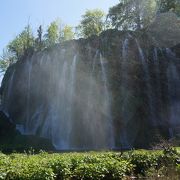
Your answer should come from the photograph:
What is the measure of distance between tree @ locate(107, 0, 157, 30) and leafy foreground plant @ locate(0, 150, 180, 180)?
50.2 meters

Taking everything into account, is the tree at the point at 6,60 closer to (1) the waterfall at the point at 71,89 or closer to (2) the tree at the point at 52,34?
(2) the tree at the point at 52,34

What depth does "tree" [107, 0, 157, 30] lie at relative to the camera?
214 ft

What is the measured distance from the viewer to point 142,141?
38.2 metres

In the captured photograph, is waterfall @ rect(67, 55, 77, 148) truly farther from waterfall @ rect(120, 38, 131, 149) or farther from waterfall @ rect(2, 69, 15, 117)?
waterfall @ rect(2, 69, 15, 117)

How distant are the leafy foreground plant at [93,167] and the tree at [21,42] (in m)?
65.8

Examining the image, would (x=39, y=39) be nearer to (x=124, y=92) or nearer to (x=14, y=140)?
(x=14, y=140)

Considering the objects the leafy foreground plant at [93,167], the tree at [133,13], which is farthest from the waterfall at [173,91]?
the leafy foreground plant at [93,167]

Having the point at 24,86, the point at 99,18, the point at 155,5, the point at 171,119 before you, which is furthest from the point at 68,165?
the point at 99,18

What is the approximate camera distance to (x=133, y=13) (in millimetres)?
67500

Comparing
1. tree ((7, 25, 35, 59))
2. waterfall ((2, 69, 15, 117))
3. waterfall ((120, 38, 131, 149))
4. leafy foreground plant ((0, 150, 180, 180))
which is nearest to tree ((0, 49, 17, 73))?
tree ((7, 25, 35, 59))

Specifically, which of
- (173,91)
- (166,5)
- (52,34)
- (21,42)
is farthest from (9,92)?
(166,5)

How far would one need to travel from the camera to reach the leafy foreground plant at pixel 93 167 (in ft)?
39.7

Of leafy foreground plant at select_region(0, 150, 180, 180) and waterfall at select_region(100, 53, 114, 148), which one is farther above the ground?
waterfall at select_region(100, 53, 114, 148)

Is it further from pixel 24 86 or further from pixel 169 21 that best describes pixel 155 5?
pixel 24 86
